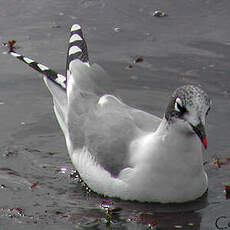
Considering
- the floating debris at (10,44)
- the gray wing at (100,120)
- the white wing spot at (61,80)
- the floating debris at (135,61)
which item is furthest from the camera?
the floating debris at (10,44)

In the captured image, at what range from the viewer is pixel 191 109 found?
225 inches

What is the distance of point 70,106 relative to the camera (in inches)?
283

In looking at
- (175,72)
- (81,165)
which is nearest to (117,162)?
(81,165)

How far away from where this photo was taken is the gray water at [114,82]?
20.2 ft

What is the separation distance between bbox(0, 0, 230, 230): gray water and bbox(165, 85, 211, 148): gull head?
79 cm

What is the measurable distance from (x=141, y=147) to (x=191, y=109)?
2.31 feet

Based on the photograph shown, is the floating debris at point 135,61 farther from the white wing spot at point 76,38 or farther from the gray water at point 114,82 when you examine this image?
the white wing spot at point 76,38

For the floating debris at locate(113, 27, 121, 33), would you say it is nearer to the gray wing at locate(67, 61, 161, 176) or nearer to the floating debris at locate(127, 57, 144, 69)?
the floating debris at locate(127, 57, 144, 69)

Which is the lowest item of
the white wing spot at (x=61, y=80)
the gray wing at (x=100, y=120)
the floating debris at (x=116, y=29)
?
the gray wing at (x=100, y=120)

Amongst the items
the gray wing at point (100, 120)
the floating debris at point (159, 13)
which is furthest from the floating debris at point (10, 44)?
the floating debris at point (159, 13)

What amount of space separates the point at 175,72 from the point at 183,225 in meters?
3.02

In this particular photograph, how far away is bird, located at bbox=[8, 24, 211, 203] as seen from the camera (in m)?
5.92

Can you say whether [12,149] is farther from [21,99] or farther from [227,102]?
[227,102]

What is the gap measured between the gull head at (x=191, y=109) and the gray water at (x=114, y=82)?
795 mm
